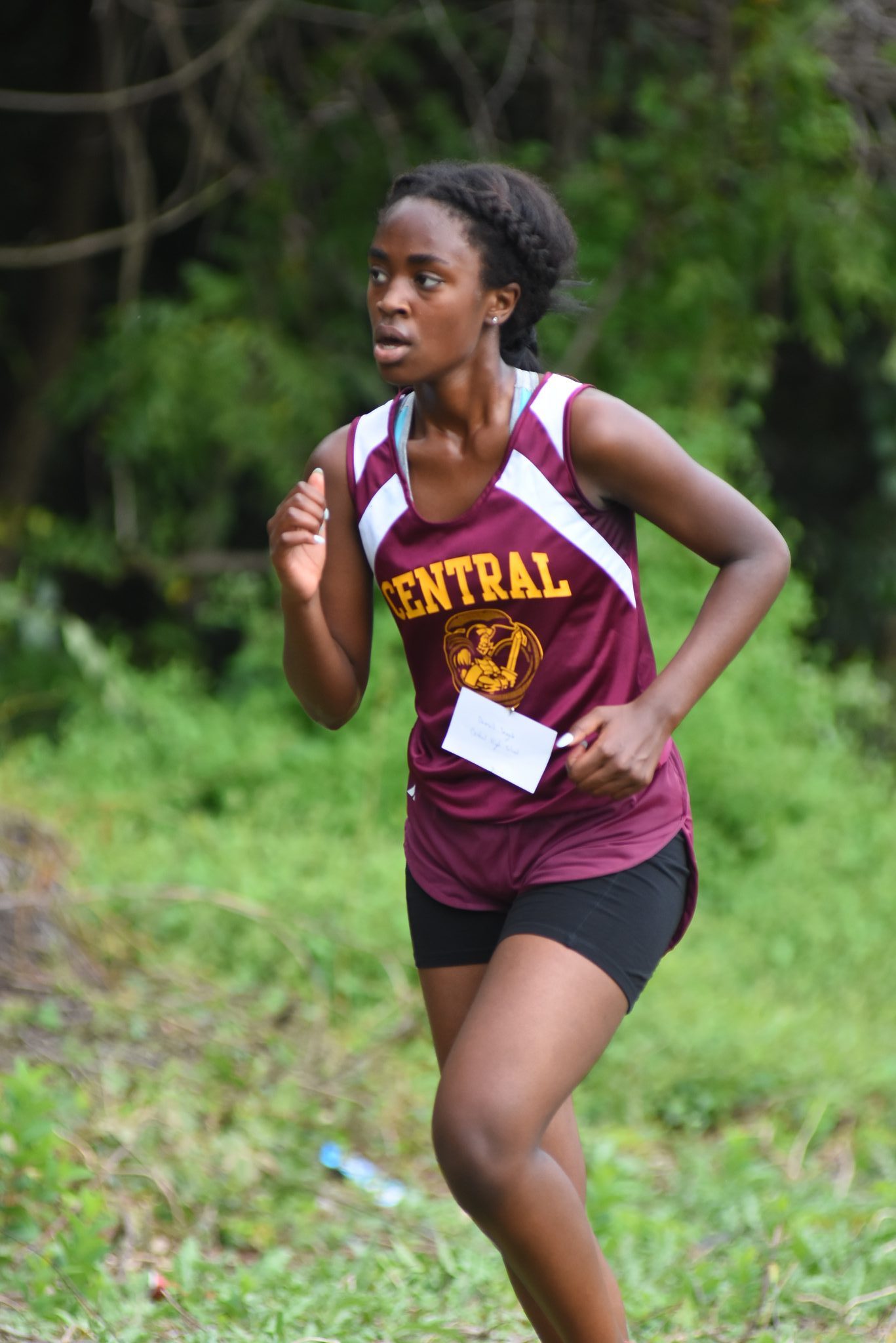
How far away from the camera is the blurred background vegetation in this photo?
3898 mm

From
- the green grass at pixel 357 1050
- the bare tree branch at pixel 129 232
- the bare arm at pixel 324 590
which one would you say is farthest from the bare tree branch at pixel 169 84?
the bare arm at pixel 324 590

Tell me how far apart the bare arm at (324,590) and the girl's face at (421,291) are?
0.76 ft

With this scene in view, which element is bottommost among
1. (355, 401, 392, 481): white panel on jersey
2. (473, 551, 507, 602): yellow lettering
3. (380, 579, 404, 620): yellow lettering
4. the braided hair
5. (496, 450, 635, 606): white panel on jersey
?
(380, 579, 404, 620): yellow lettering

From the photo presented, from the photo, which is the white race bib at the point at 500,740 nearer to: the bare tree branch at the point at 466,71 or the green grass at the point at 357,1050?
the green grass at the point at 357,1050

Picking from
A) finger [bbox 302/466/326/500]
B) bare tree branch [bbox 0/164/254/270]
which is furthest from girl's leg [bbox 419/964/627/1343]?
bare tree branch [bbox 0/164/254/270]

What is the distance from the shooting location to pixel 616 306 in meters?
7.82

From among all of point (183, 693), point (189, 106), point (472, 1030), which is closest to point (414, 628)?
point (472, 1030)

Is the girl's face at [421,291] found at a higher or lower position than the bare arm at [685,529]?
higher

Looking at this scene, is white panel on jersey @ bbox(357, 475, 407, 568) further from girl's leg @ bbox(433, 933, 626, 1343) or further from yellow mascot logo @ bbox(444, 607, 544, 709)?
girl's leg @ bbox(433, 933, 626, 1343)

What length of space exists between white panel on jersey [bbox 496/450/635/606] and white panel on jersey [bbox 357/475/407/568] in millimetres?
172

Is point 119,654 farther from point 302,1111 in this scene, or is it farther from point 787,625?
point 302,1111

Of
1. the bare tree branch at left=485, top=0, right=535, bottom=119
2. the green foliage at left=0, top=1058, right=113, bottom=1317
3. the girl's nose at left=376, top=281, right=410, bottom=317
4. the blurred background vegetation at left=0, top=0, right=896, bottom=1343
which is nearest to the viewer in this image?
the girl's nose at left=376, top=281, right=410, bottom=317

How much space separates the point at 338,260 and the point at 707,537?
19.2 feet

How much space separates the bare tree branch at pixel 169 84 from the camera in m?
6.88
